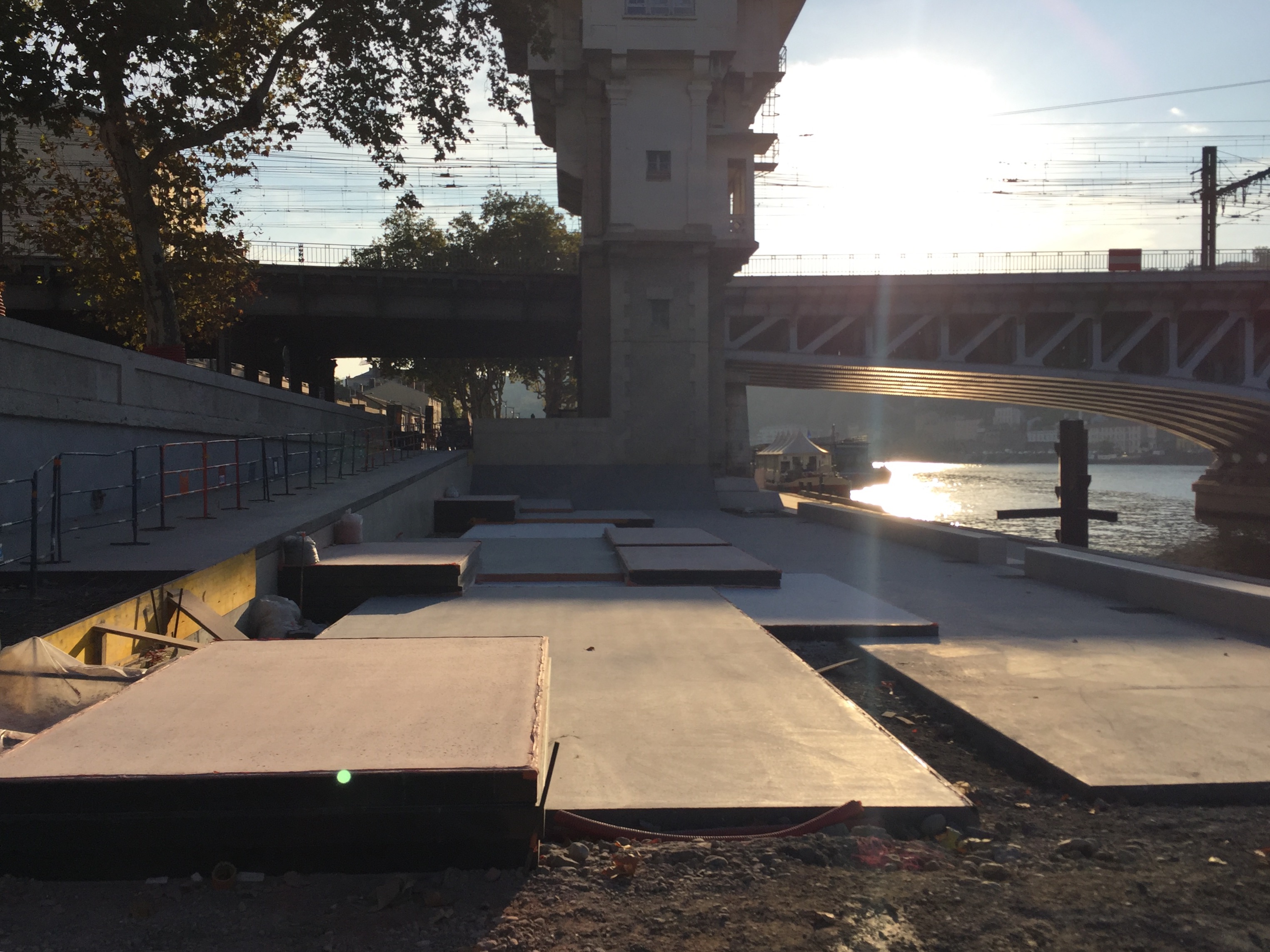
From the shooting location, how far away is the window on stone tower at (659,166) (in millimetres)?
35906

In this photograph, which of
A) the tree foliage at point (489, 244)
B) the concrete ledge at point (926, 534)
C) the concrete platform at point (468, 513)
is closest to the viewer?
the concrete ledge at point (926, 534)

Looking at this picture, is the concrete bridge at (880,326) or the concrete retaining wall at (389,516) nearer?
the concrete retaining wall at (389,516)

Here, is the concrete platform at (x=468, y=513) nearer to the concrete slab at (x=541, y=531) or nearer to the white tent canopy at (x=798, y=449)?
the concrete slab at (x=541, y=531)

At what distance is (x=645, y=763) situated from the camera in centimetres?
482

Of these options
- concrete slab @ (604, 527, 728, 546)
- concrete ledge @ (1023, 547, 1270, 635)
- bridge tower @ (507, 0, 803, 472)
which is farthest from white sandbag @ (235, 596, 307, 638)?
bridge tower @ (507, 0, 803, 472)

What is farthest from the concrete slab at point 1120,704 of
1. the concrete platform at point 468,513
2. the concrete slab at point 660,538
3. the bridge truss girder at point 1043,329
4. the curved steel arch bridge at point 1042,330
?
the bridge truss girder at point 1043,329

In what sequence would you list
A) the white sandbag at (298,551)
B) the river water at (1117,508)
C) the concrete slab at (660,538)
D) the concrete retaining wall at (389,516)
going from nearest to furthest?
the concrete retaining wall at (389,516) < the white sandbag at (298,551) < the concrete slab at (660,538) < the river water at (1117,508)

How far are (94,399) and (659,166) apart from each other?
26.8 m

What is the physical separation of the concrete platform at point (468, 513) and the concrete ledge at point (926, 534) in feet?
27.2

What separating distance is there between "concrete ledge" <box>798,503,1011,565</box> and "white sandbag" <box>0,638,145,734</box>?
13.1 m

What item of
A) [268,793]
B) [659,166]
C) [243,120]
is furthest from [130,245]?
[268,793]

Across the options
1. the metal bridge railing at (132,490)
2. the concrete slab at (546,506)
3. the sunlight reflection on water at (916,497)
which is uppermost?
the metal bridge railing at (132,490)

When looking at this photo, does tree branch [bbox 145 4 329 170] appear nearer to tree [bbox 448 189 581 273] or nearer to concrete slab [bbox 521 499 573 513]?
concrete slab [bbox 521 499 573 513]

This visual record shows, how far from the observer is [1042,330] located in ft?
Result: 168
